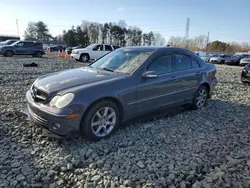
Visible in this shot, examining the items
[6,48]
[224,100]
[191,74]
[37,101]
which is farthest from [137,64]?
[6,48]

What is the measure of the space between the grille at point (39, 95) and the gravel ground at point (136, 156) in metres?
0.63

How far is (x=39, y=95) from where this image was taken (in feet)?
11.0

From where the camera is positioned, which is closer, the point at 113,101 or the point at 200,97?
the point at 113,101

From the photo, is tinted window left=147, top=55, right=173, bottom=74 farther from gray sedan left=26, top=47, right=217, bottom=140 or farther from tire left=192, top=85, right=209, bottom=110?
tire left=192, top=85, right=209, bottom=110

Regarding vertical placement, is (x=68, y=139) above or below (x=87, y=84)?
below

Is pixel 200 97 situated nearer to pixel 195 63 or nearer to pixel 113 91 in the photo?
pixel 195 63

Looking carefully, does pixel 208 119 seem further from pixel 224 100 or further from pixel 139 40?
pixel 139 40

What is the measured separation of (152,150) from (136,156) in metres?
0.32

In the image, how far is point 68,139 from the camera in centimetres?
337

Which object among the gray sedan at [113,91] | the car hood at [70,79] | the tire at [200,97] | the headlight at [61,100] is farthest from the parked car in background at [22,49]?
the headlight at [61,100]

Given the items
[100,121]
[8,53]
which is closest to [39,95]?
[100,121]

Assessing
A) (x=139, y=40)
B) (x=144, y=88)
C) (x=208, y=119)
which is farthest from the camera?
(x=139, y=40)

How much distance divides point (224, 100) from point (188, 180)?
4311mm

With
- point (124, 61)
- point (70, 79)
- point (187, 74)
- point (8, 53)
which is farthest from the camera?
point (8, 53)
